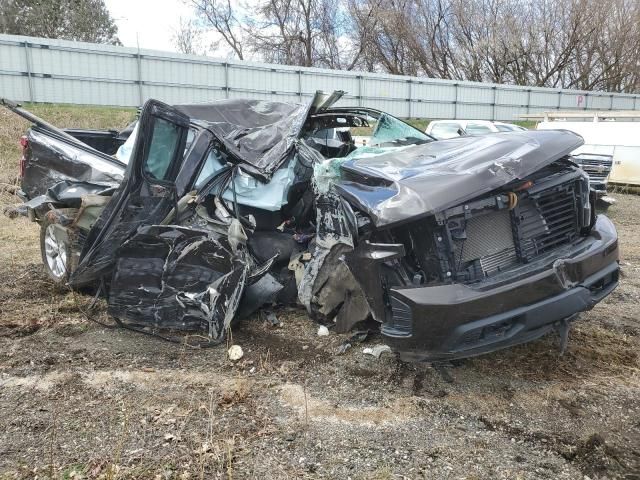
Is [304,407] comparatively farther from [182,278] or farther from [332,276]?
[182,278]

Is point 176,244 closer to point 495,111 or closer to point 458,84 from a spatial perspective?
point 458,84

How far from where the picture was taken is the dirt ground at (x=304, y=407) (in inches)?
97.4

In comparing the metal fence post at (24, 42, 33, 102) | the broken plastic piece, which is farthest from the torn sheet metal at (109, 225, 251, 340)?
the metal fence post at (24, 42, 33, 102)

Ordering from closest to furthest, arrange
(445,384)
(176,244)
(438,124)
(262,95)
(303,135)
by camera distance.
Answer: (445,384) < (176,244) < (303,135) < (438,124) < (262,95)

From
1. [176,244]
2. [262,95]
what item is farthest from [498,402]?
[262,95]

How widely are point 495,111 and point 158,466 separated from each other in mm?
24626

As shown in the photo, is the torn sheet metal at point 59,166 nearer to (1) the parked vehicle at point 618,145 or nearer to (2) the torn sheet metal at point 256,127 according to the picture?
(2) the torn sheet metal at point 256,127

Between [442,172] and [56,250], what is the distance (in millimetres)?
3634

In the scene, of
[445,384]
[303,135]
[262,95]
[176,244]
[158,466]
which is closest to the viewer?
[158,466]

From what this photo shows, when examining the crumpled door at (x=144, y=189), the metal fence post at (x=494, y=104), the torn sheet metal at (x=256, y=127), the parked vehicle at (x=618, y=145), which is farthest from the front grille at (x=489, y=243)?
the metal fence post at (x=494, y=104)

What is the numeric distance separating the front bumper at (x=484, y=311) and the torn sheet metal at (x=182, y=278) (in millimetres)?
1343

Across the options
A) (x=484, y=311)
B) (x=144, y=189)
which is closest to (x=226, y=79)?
(x=144, y=189)

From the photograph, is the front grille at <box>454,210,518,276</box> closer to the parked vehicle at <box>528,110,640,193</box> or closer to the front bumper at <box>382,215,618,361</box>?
the front bumper at <box>382,215,618,361</box>

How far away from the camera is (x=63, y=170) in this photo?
5207 millimetres
